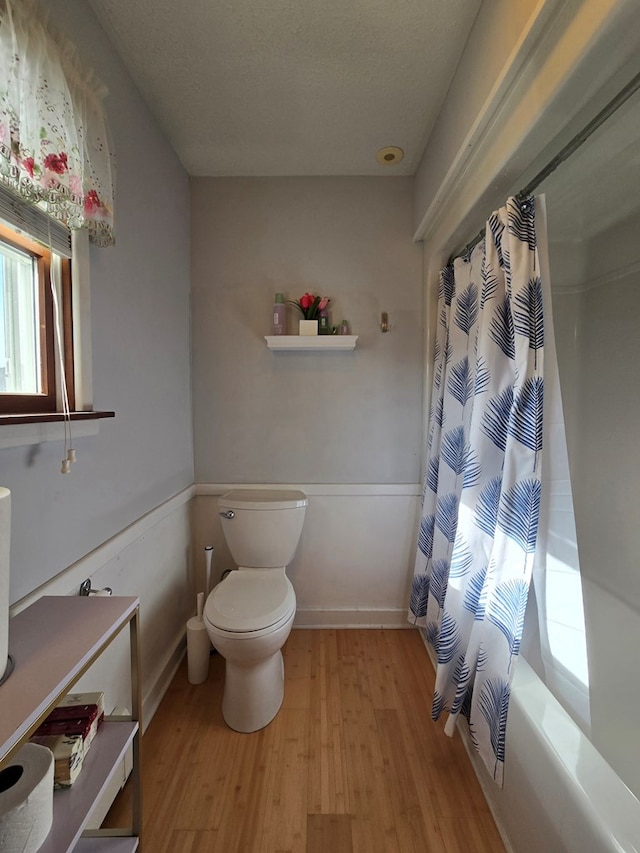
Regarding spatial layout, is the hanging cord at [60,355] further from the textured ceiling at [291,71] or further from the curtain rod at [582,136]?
the curtain rod at [582,136]

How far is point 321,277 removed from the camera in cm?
191

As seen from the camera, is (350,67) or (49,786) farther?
(350,67)

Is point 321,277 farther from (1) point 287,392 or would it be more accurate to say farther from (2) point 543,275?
(2) point 543,275

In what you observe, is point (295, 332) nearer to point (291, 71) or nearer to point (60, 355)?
point (291, 71)

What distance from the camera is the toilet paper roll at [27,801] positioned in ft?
1.85

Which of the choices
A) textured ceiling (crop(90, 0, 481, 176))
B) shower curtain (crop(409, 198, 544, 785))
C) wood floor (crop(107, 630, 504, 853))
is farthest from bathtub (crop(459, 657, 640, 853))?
textured ceiling (crop(90, 0, 481, 176))

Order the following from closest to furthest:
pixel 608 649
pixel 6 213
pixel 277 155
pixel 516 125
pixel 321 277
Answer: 1. pixel 6 213
2. pixel 516 125
3. pixel 608 649
4. pixel 277 155
5. pixel 321 277

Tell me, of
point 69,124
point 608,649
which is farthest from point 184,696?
point 69,124

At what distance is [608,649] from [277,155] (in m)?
2.45

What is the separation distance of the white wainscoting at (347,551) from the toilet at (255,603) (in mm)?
184

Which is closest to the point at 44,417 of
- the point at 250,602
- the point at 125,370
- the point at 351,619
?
the point at 125,370

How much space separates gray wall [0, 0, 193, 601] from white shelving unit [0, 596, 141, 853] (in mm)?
164

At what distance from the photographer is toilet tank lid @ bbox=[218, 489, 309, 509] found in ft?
5.71

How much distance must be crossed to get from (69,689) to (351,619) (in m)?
1.67
